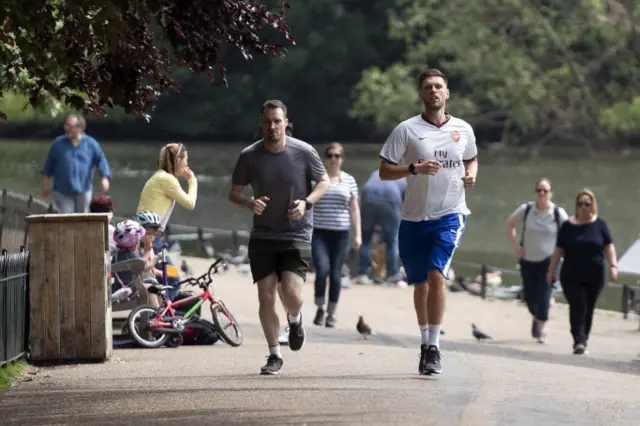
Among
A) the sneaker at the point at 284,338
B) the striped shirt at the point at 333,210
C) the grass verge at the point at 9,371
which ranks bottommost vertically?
the grass verge at the point at 9,371

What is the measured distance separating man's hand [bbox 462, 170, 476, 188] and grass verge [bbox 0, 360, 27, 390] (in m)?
3.08

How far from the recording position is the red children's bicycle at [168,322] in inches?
514

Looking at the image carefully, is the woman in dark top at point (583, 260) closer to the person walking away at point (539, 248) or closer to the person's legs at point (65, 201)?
the person walking away at point (539, 248)

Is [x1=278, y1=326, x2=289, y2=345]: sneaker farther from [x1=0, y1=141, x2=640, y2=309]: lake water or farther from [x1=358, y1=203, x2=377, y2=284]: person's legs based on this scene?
[x1=0, y1=141, x2=640, y2=309]: lake water

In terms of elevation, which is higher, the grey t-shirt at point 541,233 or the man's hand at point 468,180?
the man's hand at point 468,180

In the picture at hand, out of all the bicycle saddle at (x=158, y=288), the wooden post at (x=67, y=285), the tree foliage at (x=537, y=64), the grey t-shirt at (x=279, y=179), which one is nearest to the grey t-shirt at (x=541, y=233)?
the bicycle saddle at (x=158, y=288)

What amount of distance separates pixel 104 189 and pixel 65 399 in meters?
8.74

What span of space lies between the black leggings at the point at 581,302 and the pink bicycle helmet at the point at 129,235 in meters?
4.41

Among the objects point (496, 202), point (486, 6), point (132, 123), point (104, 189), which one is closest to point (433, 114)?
point (104, 189)

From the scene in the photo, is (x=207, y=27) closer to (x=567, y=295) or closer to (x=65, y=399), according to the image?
(x=65, y=399)

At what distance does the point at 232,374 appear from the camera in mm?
11008

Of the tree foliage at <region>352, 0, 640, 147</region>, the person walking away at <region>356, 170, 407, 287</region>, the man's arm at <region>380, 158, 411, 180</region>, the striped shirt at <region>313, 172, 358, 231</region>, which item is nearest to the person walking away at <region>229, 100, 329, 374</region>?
the man's arm at <region>380, 158, 411, 180</region>

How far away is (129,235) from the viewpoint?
13.4m

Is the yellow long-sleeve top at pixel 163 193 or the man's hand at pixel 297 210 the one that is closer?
the man's hand at pixel 297 210
